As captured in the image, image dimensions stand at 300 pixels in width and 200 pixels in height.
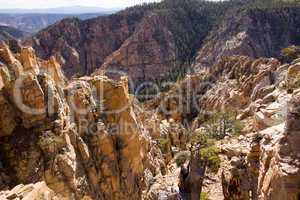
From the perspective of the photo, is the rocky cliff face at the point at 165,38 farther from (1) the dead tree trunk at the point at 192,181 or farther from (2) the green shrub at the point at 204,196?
(1) the dead tree trunk at the point at 192,181

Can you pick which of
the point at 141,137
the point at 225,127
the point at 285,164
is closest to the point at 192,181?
the point at 285,164

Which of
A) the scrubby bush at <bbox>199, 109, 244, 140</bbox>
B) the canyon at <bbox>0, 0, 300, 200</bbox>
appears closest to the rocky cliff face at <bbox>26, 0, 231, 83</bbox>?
the canyon at <bbox>0, 0, 300, 200</bbox>

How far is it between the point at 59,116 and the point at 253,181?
14.6 m

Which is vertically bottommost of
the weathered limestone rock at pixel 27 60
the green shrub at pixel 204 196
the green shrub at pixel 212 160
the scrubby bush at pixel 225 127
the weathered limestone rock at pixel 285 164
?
the scrubby bush at pixel 225 127

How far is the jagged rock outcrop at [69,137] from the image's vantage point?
2631 cm

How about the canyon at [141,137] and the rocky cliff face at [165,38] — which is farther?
the rocky cliff face at [165,38]

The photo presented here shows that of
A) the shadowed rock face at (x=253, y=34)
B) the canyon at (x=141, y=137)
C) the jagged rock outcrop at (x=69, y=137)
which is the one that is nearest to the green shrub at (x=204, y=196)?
the canyon at (x=141, y=137)

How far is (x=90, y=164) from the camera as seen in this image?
30.1m

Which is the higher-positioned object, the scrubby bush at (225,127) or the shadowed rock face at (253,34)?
the shadowed rock face at (253,34)

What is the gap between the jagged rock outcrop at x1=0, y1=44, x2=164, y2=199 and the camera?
86.3 feet

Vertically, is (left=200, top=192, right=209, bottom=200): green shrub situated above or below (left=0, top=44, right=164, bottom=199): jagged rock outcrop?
below

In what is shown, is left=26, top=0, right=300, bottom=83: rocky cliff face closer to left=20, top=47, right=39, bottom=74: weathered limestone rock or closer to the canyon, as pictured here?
the canyon

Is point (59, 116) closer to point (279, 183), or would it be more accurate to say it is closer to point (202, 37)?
point (279, 183)

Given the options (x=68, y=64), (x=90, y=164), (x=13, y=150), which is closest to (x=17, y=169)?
(x=13, y=150)
